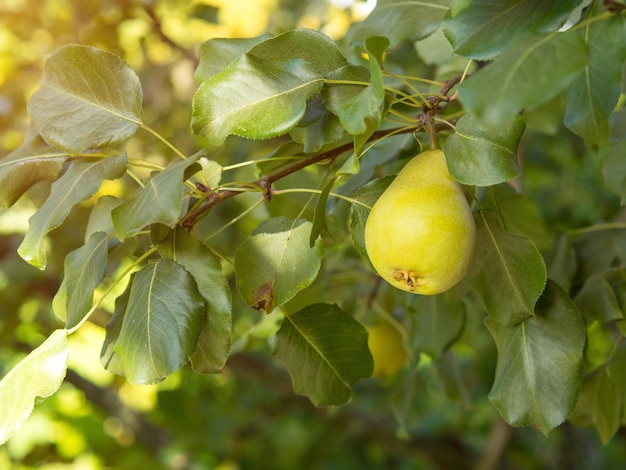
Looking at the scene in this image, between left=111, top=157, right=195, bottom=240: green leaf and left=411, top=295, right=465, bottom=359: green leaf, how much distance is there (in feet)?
1.85

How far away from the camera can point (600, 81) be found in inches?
22.5

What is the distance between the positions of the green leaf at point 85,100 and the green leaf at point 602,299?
1.70 feet

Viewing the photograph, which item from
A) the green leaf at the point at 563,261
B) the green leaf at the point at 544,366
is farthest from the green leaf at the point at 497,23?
the green leaf at the point at 563,261

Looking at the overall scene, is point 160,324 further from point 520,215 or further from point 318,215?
point 520,215

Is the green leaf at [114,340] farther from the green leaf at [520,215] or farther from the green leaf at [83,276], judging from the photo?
the green leaf at [520,215]

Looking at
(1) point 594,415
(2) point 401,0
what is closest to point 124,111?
(2) point 401,0

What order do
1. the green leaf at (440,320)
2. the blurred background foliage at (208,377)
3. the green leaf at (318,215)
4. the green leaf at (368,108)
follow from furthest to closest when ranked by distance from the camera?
the blurred background foliage at (208,377) → the green leaf at (440,320) → the green leaf at (318,215) → the green leaf at (368,108)

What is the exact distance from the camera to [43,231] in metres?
0.65

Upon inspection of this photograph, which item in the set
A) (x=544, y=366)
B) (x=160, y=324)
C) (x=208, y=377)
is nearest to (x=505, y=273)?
(x=544, y=366)

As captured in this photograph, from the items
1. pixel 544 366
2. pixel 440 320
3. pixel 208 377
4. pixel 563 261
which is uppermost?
pixel 544 366

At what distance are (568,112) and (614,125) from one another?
0.41 m

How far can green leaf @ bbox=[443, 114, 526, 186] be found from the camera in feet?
1.97

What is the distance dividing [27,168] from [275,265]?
10.3 inches

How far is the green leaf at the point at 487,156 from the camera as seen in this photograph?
60 cm
